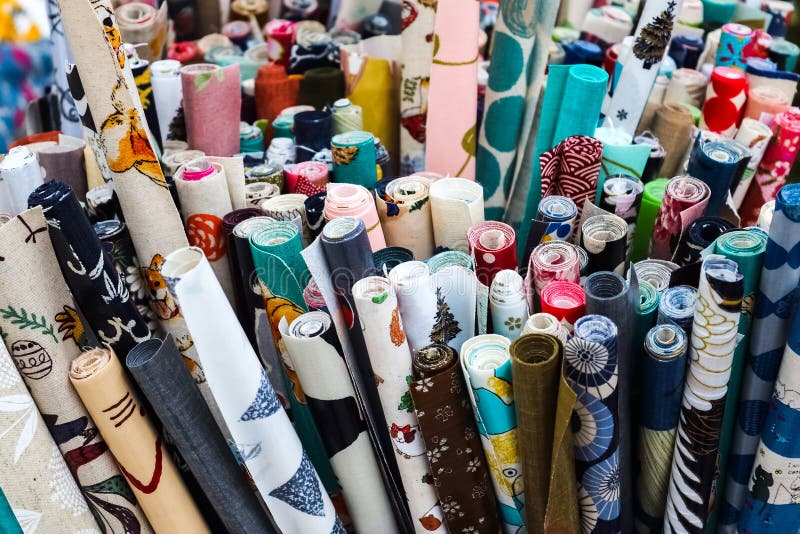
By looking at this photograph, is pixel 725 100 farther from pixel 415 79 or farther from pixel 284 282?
pixel 284 282

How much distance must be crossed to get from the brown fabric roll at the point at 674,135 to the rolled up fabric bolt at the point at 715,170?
22cm

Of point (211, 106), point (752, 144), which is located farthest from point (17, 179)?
point (752, 144)

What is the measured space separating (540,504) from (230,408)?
34 cm

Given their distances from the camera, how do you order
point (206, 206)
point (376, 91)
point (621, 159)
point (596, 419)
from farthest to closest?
point (376, 91) < point (621, 159) < point (206, 206) < point (596, 419)

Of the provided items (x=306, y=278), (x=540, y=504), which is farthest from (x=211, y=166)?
(x=540, y=504)

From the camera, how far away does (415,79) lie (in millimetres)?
1153

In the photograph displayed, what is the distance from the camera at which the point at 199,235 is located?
0.88 meters

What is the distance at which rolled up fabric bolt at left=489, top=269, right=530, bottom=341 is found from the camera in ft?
2.43

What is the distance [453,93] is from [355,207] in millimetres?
339

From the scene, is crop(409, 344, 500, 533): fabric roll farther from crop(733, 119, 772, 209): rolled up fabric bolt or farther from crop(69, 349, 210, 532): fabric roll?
crop(733, 119, 772, 209): rolled up fabric bolt

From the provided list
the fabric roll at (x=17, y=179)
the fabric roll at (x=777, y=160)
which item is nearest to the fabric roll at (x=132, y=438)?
the fabric roll at (x=17, y=179)

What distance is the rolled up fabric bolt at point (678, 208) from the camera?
0.84 metres

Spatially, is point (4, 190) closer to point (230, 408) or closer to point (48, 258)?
point (48, 258)

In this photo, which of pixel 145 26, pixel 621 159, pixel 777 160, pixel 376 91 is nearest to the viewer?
pixel 621 159
